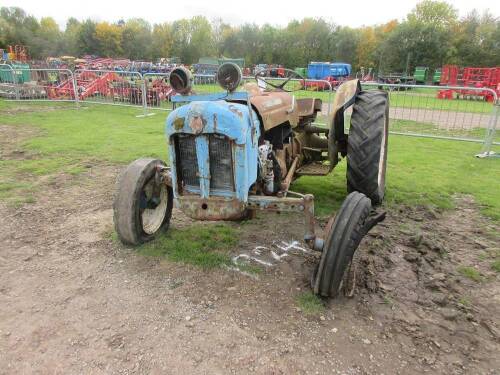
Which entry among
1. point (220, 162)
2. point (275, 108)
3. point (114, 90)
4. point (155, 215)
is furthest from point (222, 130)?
point (114, 90)

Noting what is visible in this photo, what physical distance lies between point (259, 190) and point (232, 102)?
83 centimetres

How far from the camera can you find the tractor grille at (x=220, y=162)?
124 inches

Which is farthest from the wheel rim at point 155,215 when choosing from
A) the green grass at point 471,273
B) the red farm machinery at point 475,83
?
the red farm machinery at point 475,83

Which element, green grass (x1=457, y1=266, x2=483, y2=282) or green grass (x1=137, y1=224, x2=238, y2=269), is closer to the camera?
green grass (x1=457, y1=266, x2=483, y2=282)

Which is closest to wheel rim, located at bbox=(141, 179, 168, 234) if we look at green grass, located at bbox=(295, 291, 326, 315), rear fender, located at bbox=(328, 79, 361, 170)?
green grass, located at bbox=(295, 291, 326, 315)

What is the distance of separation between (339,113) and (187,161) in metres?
2.17

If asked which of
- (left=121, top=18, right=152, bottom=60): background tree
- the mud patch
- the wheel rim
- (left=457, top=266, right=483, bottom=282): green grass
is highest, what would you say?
(left=121, top=18, right=152, bottom=60): background tree

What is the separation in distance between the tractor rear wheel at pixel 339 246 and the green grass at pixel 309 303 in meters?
0.09

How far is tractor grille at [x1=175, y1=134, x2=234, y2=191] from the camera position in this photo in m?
3.18

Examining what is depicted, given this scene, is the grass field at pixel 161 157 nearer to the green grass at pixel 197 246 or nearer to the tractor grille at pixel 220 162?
the green grass at pixel 197 246

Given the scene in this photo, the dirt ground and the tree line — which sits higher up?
the tree line

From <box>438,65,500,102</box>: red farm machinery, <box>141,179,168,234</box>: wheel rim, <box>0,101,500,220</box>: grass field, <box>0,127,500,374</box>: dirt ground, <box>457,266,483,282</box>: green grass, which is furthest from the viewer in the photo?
<box>438,65,500,102</box>: red farm machinery

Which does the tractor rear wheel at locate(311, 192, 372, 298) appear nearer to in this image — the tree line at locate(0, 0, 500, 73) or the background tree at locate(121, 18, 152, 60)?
the tree line at locate(0, 0, 500, 73)

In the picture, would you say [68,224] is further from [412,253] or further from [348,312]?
[412,253]
